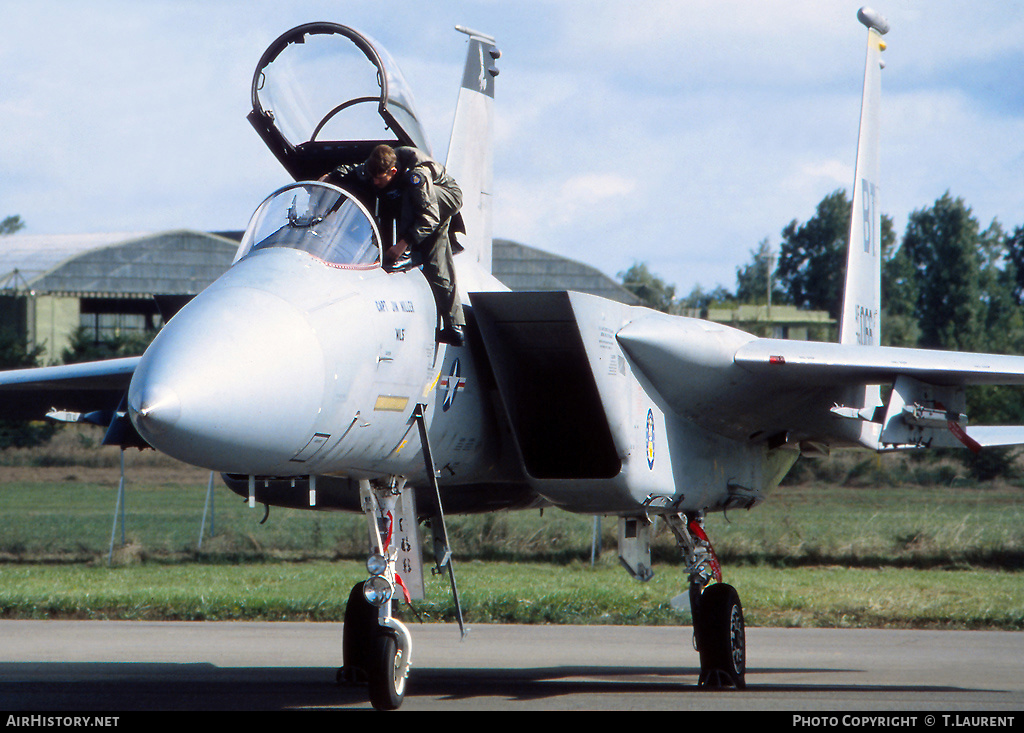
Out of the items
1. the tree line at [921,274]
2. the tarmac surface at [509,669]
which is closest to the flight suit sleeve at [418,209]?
the tarmac surface at [509,669]

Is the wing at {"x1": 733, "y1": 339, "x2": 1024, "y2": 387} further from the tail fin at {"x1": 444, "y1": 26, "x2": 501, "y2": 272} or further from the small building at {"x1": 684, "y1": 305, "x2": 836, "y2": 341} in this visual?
the small building at {"x1": 684, "y1": 305, "x2": 836, "y2": 341}

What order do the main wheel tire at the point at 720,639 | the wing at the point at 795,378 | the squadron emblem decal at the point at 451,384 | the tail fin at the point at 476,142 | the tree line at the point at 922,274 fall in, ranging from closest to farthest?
the squadron emblem decal at the point at 451,384 < the wing at the point at 795,378 < the main wheel tire at the point at 720,639 < the tail fin at the point at 476,142 < the tree line at the point at 922,274

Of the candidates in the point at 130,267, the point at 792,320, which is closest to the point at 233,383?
the point at 130,267

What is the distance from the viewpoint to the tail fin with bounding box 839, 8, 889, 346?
11141 millimetres

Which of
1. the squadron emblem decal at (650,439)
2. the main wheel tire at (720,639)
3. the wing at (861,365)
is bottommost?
the main wheel tire at (720,639)

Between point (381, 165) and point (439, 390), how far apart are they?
1.36m

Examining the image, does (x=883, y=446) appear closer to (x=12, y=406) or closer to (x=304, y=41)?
(x=304, y=41)

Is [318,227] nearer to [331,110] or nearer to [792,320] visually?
[331,110]

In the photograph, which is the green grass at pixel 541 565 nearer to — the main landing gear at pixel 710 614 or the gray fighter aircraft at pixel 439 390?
the main landing gear at pixel 710 614

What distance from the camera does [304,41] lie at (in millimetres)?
6895

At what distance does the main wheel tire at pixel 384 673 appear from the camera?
249 inches

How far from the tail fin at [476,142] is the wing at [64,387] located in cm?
294

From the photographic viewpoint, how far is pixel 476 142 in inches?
392

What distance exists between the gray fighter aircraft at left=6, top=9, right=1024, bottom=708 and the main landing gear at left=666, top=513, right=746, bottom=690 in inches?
0.7
